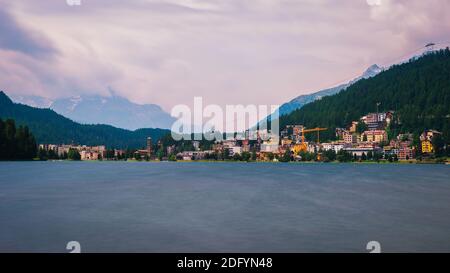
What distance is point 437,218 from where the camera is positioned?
22016 mm

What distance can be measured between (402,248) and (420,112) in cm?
11730

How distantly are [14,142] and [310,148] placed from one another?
6661 centimetres

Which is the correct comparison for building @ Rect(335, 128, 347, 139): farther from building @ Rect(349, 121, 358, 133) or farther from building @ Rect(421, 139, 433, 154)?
building @ Rect(421, 139, 433, 154)

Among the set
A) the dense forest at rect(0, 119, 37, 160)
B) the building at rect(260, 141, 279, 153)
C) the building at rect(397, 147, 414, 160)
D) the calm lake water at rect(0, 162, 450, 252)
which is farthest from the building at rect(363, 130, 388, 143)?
the calm lake water at rect(0, 162, 450, 252)

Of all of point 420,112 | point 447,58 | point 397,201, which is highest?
point 447,58

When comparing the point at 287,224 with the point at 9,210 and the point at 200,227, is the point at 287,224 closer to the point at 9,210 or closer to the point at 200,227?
the point at 200,227

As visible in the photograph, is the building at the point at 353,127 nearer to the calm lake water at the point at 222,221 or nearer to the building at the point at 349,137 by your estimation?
the building at the point at 349,137

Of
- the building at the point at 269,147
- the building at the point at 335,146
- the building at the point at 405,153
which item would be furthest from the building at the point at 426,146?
the building at the point at 269,147

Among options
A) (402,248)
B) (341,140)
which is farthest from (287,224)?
(341,140)

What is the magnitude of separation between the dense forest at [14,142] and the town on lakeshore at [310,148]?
43.1 ft

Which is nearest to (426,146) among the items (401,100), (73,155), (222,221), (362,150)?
(362,150)

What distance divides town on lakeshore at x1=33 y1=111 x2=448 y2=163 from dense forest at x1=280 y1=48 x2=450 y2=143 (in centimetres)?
366

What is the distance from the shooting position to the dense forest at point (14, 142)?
3359 inches

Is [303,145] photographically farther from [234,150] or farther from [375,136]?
[234,150]
